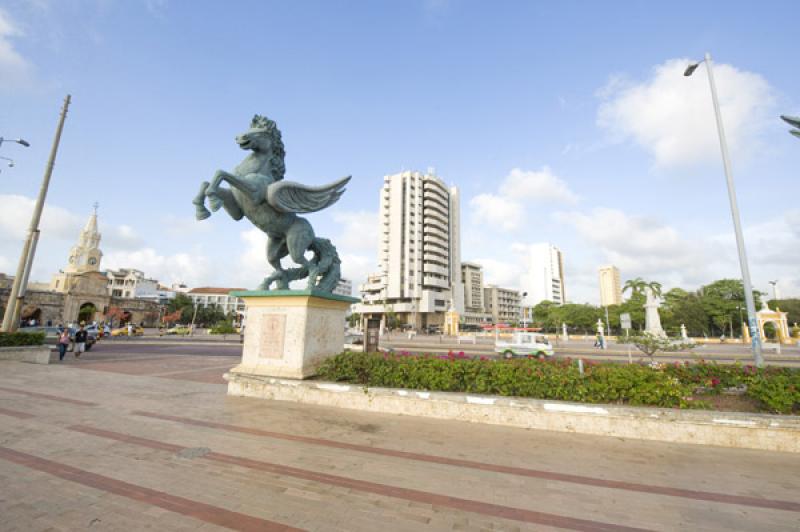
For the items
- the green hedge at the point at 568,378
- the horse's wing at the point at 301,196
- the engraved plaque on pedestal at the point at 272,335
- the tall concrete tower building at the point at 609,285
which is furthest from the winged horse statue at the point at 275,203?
the tall concrete tower building at the point at 609,285

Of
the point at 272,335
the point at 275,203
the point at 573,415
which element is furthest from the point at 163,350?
the point at 573,415

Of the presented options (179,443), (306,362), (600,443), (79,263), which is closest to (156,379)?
(306,362)

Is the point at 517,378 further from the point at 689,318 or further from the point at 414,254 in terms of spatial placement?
the point at 414,254

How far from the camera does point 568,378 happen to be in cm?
552

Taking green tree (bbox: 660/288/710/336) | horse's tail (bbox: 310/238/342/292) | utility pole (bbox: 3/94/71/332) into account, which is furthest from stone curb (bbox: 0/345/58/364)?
green tree (bbox: 660/288/710/336)

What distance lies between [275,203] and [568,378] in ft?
21.2

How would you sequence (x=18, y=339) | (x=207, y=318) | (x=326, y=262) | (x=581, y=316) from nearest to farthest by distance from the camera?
(x=326, y=262) → (x=18, y=339) → (x=581, y=316) → (x=207, y=318)

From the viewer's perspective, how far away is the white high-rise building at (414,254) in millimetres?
72812

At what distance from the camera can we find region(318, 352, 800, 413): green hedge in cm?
517

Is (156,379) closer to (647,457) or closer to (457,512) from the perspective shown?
(457,512)

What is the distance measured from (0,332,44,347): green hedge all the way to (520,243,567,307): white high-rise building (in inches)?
4836

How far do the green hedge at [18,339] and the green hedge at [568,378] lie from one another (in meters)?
12.8

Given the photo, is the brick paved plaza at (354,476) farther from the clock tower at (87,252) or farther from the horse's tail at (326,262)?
the clock tower at (87,252)

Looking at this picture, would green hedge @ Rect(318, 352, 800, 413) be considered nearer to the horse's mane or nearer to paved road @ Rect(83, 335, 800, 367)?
the horse's mane
